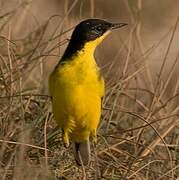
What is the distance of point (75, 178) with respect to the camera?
5.70m

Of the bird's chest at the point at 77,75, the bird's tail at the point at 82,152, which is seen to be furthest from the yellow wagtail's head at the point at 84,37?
the bird's tail at the point at 82,152

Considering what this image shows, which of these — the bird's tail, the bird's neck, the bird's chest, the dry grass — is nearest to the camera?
the dry grass

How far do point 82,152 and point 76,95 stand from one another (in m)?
0.42

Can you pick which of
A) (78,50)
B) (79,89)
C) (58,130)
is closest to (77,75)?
(79,89)

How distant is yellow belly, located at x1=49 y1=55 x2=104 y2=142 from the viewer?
231 inches

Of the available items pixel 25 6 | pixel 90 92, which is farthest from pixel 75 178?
pixel 25 6

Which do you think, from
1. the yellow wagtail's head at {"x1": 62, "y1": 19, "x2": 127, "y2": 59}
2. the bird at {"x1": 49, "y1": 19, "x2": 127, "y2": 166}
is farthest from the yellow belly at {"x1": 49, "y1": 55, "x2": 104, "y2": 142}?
the yellow wagtail's head at {"x1": 62, "y1": 19, "x2": 127, "y2": 59}

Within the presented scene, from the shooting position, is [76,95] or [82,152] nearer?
[76,95]

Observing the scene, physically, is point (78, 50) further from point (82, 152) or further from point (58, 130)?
point (82, 152)

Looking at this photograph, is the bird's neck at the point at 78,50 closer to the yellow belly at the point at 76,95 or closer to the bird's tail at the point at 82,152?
the yellow belly at the point at 76,95

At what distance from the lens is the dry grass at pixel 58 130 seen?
18.5 ft

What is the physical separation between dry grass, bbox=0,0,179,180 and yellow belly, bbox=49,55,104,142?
0.14 m

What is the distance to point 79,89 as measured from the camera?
5.85m

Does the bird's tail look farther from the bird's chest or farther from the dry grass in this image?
the bird's chest
